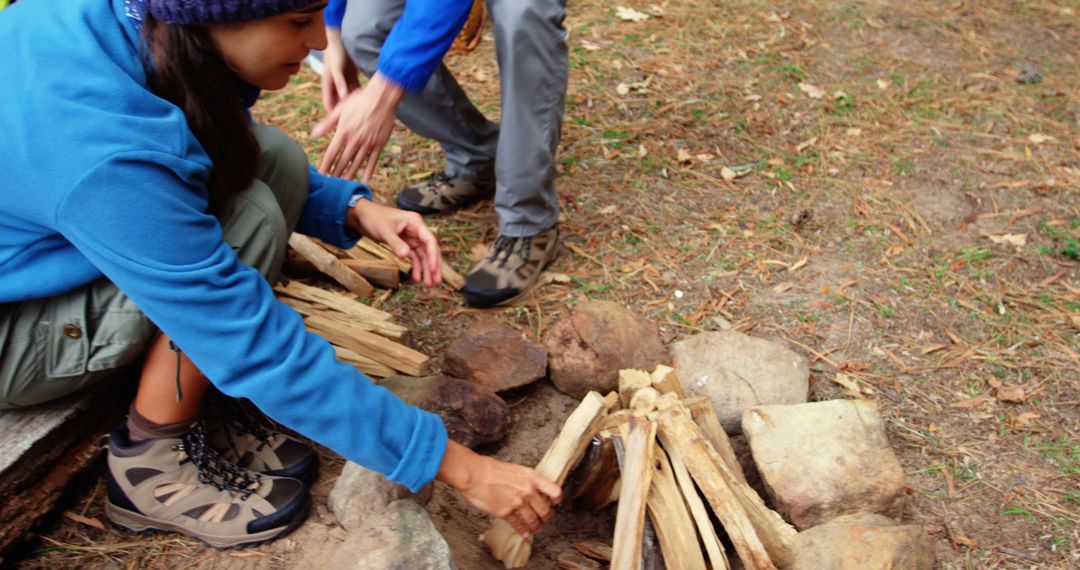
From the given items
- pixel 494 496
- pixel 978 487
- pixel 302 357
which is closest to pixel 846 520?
pixel 978 487

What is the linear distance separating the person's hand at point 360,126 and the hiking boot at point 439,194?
994 millimetres

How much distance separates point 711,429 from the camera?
2.12 metres

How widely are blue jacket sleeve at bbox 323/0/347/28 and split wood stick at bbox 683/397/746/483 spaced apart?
1.72 m

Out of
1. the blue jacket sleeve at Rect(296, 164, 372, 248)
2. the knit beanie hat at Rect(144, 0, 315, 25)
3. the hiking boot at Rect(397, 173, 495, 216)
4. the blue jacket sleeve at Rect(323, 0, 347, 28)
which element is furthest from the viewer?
the hiking boot at Rect(397, 173, 495, 216)

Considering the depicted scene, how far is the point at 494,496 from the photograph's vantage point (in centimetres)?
168

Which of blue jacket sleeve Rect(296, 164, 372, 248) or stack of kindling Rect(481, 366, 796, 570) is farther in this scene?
blue jacket sleeve Rect(296, 164, 372, 248)

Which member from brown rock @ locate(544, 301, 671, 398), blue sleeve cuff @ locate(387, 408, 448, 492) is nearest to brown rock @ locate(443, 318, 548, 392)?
brown rock @ locate(544, 301, 671, 398)

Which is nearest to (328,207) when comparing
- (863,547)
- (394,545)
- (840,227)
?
(394,545)

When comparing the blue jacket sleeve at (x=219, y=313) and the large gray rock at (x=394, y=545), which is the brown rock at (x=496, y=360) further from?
the blue jacket sleeve at (x=219, y=313)

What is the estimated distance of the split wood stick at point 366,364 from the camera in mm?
2441

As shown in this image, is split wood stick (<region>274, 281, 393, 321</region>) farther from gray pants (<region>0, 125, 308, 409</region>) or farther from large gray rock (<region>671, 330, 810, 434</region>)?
large gray rock (<region>671, 330, 810, 434</region>)

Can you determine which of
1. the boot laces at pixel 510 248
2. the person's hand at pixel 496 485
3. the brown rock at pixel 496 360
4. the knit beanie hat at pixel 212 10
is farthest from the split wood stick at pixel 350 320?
the knit beanie hat at pixel 212 10

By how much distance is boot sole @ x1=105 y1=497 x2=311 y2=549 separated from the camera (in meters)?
1.91

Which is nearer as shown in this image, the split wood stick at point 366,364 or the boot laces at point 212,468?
the boot laces at point 212,468
